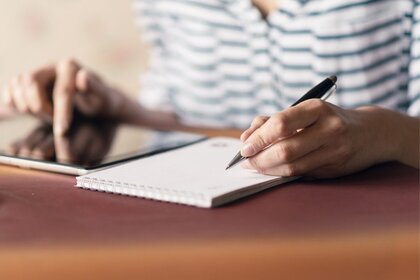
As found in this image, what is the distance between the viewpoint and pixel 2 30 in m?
1.51

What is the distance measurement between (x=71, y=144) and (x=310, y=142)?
330 mm

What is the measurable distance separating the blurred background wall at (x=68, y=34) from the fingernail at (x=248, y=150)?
104 centimetres

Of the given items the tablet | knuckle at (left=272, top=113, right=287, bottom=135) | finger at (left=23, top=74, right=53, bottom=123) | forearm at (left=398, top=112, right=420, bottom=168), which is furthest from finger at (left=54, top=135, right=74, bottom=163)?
forearm at (left=398, top=112, right=420, bottom=168)

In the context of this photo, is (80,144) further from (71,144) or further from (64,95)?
(64,95)

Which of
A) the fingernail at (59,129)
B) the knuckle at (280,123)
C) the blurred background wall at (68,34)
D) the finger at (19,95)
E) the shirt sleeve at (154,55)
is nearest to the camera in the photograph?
the knuckle at (280,123)

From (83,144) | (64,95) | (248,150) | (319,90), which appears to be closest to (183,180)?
(248,150)

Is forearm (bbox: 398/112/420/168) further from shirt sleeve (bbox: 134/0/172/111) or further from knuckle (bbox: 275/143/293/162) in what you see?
shirt sleeve (bbox: 134/0/172/111)

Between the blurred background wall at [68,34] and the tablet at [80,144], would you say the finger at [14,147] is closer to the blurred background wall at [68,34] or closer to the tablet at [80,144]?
the tablet at [80,144]

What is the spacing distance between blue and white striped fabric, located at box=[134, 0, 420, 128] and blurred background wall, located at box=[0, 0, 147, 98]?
0.22 meters

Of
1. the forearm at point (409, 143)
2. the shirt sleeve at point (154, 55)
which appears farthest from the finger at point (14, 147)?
the shirt sleeve at point (154, 55)

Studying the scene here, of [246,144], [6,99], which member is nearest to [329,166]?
[246,144]

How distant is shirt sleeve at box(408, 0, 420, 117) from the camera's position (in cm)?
97

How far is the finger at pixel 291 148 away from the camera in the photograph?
537mm

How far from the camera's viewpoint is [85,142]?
0.79 m
